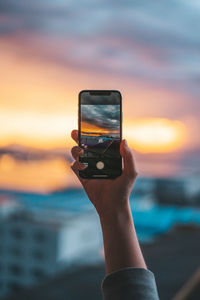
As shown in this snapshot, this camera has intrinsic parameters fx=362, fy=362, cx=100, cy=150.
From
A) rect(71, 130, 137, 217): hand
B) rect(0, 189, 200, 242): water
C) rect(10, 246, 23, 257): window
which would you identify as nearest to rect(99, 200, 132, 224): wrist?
rect(71, 130, 137, 217): hand

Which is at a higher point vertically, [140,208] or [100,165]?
[100,165]

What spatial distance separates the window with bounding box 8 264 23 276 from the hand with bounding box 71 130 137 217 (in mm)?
22864

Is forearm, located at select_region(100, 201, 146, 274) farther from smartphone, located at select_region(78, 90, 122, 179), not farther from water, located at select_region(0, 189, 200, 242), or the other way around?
water, located at select_region(0, 189, 200, 242)

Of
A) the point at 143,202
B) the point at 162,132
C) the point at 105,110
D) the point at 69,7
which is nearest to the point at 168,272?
the point at 162,132

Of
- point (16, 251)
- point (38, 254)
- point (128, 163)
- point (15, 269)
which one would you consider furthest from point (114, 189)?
point (15, 269)

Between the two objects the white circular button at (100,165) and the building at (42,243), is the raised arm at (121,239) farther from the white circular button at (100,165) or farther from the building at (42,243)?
the building at (42,243)

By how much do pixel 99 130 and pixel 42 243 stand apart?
20.3 meters

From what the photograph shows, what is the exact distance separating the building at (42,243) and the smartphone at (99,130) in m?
18.3

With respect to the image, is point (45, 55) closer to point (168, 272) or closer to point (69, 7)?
point (69, 7)

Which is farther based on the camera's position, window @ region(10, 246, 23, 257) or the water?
window @ region(10, 246, 23, 257)

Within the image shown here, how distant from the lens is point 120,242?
426 millimetres

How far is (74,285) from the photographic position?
7.05 feet

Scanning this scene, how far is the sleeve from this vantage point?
375 mm

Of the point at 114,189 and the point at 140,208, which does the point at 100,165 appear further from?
the point at 140,208
